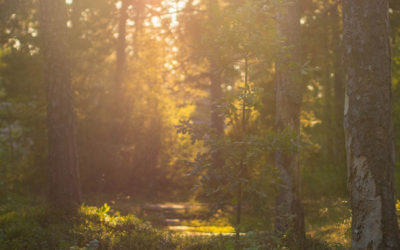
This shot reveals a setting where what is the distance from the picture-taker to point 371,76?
19.7 ft

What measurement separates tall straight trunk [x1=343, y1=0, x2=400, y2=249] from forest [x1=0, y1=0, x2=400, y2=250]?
0.05 ft

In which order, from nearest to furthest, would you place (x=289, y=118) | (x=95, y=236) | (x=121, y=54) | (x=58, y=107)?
1. (x=95, y=236)
2. (x=289, y=118)
3. (x=58, y=107)
4. (x=121, y=54)

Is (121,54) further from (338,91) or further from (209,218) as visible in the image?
(338,91)

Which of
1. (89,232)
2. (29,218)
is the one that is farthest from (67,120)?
(89,232)

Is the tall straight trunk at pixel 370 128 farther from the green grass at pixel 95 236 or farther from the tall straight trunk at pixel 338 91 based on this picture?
the tall straight trunk at pixel 338 91

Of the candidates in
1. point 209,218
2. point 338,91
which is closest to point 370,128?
point 209,218

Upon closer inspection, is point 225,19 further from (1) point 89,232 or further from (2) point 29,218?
(2) point 29,218

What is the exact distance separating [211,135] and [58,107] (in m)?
4.97

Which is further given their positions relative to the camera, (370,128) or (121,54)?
(121,54)

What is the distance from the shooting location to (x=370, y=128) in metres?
5.95

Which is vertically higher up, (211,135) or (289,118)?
(289,118)

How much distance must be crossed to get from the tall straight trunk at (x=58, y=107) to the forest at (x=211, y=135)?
0.03 meters

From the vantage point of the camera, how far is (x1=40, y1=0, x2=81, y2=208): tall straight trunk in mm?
10117

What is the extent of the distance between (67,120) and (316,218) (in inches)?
348
